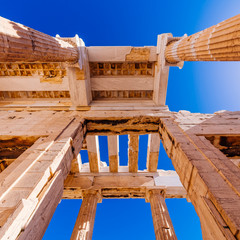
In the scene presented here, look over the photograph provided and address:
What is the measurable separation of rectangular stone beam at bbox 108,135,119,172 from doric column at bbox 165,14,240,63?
215 inches

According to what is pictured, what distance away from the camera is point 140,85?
7395mm

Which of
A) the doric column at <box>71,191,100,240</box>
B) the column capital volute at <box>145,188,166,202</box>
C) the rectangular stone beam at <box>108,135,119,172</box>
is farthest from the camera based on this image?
the rectangular stone beam at <box>108,135,119,172</box>

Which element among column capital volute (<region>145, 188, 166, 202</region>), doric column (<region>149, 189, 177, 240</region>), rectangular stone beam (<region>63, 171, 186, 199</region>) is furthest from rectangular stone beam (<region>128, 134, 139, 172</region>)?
doric column (<region>149, 189, 177, 240</region>)

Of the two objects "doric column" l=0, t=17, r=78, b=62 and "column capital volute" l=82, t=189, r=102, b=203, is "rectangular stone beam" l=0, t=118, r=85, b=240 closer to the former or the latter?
"doric column" l=0, t=17, r=78, b=62

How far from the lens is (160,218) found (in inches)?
242

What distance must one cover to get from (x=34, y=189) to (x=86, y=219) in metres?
5.25

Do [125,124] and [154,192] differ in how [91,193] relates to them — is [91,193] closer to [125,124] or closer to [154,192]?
[154,192]

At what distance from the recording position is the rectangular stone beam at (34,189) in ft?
6.26

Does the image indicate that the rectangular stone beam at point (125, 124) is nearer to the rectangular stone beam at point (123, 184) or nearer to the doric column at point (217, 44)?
the doric column at point (217, 44)

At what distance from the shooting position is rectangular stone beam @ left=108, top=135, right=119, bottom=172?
26.2 feet

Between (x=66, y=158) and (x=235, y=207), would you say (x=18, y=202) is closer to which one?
(x=66, y=158)

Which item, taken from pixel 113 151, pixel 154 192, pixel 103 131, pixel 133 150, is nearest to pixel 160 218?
pixel 154 192

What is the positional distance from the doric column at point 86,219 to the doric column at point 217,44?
26.1ft

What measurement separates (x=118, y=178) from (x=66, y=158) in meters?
5.76
